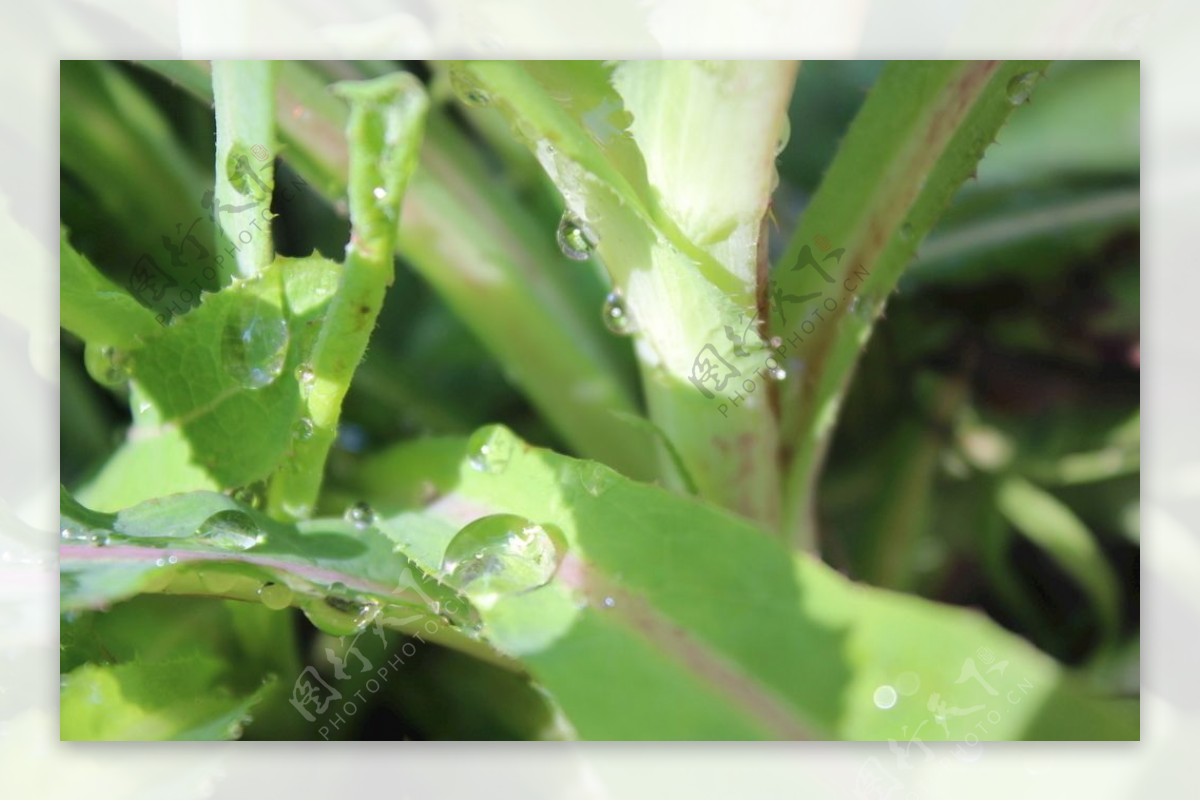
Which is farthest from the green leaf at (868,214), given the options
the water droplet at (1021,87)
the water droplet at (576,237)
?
the water droplet at (576,237)

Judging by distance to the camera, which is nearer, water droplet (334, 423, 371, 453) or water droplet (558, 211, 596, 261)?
water droplet (558, 211, 596, 261)

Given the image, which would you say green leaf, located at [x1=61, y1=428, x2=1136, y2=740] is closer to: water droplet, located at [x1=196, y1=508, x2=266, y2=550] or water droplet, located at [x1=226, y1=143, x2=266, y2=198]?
water droplet, located at [x1=196, y1=508, x2=266, y2=550]

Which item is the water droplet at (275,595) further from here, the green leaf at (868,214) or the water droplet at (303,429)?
the green leaf at (868,214)

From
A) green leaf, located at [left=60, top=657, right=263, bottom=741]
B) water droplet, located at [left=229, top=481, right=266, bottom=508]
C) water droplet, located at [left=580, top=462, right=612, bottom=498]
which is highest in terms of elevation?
water droplet, located at [left=580, top=462, right=612, bottom=498]

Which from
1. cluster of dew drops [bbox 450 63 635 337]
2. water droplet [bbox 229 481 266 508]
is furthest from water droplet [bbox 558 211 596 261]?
water droplet [bbox 229 481 266 508]

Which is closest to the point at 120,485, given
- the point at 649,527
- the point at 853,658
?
the point at 649,527

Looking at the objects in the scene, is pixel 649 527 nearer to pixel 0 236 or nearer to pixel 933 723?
pixel 933 723
